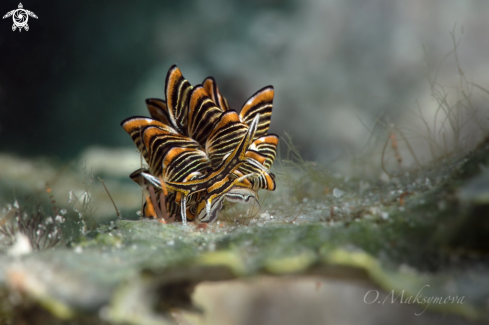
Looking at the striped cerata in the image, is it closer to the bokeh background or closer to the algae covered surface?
the algae covered surface

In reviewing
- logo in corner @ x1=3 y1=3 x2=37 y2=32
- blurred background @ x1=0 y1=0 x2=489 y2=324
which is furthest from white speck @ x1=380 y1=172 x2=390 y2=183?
logo in corner @ x1=3 y1=3 x2=37 y2=32

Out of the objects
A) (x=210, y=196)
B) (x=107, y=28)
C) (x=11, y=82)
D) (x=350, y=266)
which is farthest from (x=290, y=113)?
(x=11, y=82)

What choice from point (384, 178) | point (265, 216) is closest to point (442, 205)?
point (265, 216)

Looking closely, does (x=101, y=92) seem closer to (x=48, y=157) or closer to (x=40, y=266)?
(x=48, y=157)

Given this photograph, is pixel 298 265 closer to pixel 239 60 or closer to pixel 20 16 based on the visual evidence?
pixel 239 60

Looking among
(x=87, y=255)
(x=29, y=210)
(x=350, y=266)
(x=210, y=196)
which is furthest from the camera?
(x=29, y=210)

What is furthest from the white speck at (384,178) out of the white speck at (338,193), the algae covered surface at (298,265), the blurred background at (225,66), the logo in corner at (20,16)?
the logo in corner at (20,16)
